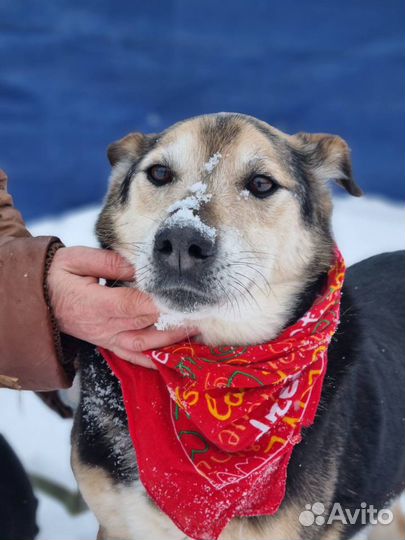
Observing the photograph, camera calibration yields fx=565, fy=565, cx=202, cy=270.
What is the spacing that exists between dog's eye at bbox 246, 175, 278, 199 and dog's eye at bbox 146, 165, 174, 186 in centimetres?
30

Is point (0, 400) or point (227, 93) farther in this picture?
point (227, 93)

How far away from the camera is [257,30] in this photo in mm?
5219

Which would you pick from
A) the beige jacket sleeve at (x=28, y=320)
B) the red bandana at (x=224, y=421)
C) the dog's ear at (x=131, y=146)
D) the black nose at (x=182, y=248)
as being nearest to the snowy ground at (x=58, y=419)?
the beige jacket sleeve at (x=28, y=320)

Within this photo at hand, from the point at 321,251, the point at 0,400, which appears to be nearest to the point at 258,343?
the point at 321,251

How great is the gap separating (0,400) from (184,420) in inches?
83.6

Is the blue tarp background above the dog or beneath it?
above

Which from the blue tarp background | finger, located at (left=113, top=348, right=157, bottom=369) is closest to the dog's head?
finger, located at (left=113, top=348, right=157, bottom=369)

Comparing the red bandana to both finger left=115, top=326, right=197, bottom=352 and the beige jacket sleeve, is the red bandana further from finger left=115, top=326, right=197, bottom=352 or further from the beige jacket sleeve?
the beige jacket sleeve

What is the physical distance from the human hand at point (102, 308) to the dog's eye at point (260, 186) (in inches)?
20.8

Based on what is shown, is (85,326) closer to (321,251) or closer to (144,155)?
(144,155)

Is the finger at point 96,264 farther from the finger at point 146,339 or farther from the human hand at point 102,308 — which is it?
the finger at point 146,339

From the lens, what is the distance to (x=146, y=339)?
199 cm

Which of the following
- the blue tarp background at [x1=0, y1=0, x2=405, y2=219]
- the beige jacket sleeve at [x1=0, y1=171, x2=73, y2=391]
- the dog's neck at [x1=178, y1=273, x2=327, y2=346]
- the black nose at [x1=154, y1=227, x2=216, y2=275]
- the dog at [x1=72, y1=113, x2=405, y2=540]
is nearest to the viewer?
the black nose at [x1=154, y1=227, x2=216, y2=275]

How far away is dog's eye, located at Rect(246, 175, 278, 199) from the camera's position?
206 cm
